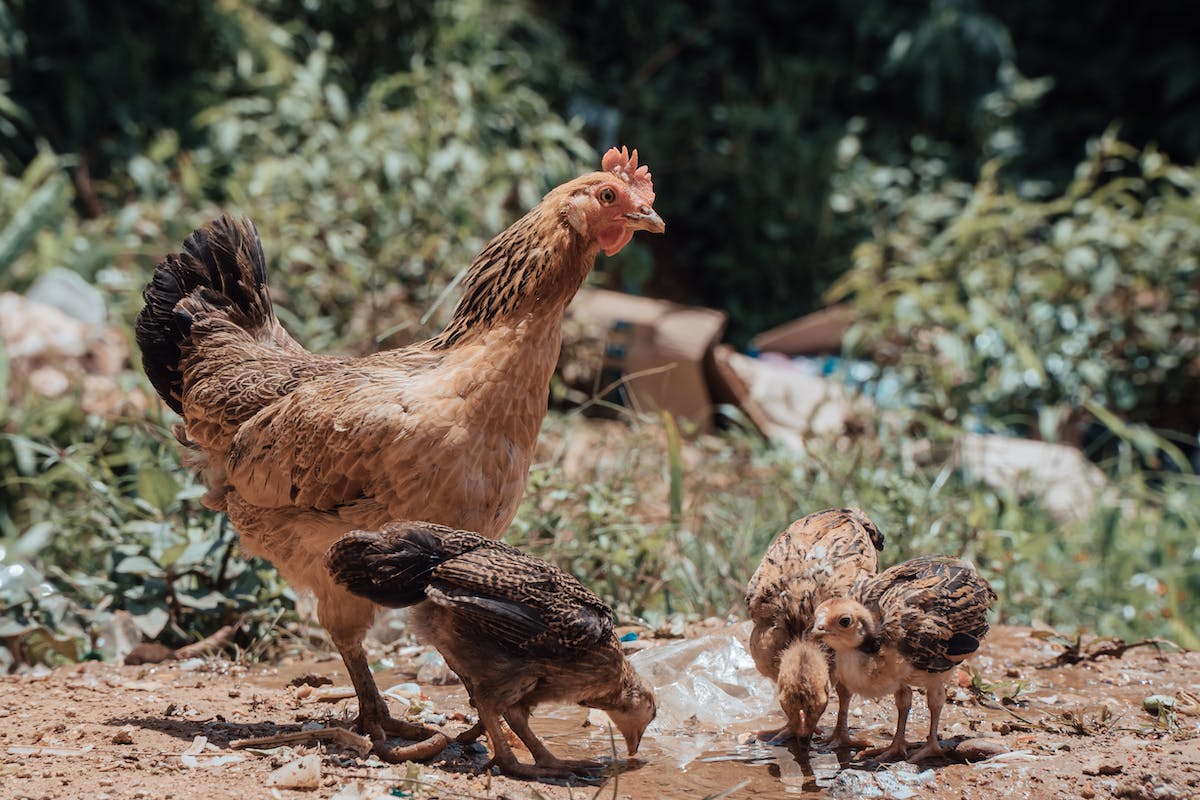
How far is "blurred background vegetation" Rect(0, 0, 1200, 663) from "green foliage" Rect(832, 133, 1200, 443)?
3 centimetres

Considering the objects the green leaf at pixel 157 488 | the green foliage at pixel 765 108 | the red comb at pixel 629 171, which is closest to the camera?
the red comb at pixel 629 171

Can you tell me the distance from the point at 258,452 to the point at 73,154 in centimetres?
756

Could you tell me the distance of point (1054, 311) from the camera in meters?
9.41

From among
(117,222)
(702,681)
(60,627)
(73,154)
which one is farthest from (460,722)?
(73,154)

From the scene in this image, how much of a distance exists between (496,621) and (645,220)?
1479mm

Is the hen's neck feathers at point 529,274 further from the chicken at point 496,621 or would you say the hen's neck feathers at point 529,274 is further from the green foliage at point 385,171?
the green foliage at point 385,171

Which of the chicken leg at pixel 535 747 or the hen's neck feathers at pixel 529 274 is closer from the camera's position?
the chicken leg at pixel 535 747

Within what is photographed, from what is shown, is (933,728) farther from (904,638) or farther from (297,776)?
(297,776)

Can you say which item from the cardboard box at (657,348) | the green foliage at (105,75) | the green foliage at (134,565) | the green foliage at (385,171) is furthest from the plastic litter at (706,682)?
the green foliage at (105,75)

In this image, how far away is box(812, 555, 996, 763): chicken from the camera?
396 cm

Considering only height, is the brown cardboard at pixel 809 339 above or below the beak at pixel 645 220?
below

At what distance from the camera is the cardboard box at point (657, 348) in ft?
30.0

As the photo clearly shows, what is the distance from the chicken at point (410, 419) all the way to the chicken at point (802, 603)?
0.95m

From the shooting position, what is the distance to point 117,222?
996cm
